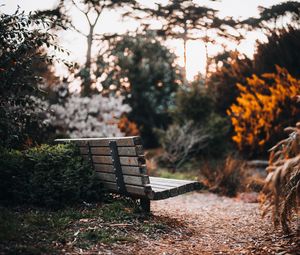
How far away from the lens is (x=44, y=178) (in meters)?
4.61

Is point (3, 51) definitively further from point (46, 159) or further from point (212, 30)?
point (212, 30)

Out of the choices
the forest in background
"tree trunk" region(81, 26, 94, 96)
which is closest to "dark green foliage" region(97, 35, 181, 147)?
the forest in background

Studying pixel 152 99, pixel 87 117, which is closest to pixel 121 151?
pixel 87 117

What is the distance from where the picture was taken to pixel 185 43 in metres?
12.1

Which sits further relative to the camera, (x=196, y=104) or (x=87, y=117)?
(x=87, y=117)

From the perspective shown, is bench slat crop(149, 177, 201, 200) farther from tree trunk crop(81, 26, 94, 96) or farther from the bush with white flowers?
tree trunk crop(81, 26, 94, 96)

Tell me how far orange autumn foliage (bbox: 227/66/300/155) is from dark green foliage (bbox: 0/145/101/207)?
253 inches

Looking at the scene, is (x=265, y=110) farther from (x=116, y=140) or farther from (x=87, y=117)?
(x=116, y=140)

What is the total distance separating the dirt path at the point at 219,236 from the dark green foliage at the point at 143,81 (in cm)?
903

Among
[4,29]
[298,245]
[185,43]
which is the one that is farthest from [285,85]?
[4,29]

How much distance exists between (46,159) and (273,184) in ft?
10.4

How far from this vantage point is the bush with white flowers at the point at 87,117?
11.3m

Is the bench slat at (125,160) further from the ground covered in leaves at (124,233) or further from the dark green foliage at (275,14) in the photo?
the dark green foliage at (275,14)

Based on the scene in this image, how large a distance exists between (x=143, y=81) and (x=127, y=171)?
36.9 feet
